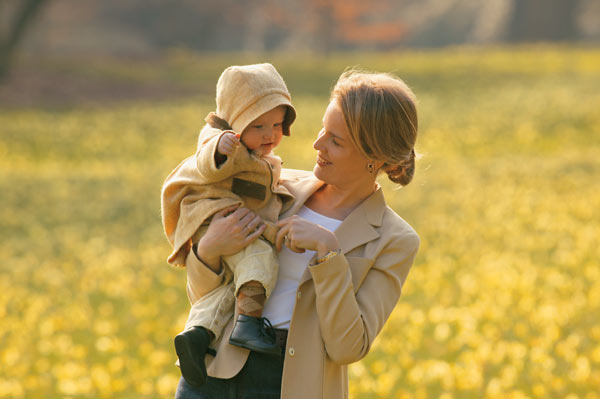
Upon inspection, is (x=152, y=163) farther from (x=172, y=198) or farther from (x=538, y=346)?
(x=172, y=198)

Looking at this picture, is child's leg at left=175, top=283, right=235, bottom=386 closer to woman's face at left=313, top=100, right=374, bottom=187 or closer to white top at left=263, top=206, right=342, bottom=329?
white top at left=263, top=206, right=342, bottom=329

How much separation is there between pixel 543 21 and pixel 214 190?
3574 centimetres

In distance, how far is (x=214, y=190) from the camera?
2.52 m

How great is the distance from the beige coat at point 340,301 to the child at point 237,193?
66 mm

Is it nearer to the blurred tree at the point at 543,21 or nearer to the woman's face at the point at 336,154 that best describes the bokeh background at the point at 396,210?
the woman's face at the point at 336,154

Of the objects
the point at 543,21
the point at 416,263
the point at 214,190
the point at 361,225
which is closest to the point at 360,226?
the point at 361,225

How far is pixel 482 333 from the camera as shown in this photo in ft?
19.8

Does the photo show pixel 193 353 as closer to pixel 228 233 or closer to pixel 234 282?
pixel 234 282

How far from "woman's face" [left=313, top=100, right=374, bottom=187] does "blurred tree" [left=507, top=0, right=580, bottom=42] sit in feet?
115

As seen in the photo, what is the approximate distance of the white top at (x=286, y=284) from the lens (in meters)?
2.51

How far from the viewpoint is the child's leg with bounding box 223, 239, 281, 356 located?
238 cm

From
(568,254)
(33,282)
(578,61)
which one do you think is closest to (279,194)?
(33,282)

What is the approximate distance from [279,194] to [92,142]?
49.6 ft

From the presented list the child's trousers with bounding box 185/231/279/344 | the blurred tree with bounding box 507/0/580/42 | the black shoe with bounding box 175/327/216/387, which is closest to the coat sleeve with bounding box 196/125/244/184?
the child's trousers with bounding box 185/231/279/344
